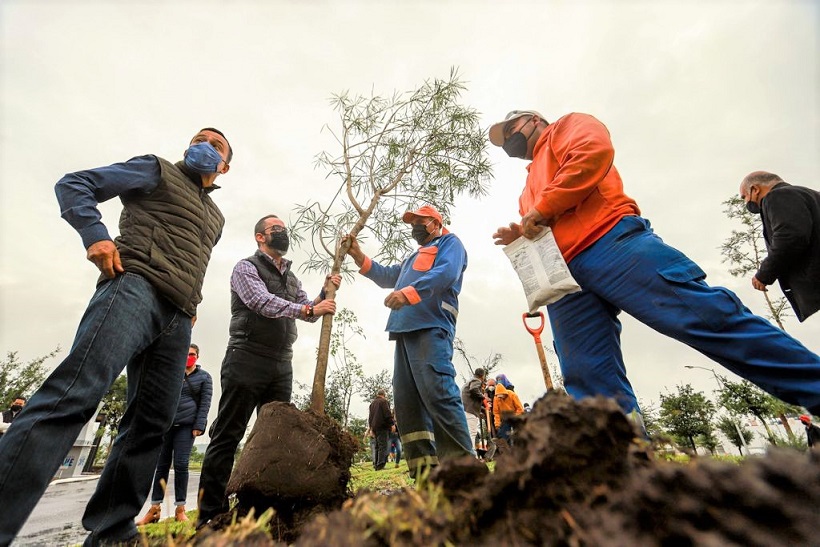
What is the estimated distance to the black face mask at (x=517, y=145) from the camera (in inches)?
116

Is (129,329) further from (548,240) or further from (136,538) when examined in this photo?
(548,240)

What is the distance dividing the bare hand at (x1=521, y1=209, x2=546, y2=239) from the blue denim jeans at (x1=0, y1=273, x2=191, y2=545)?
91.0 inches

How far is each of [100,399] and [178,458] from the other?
4068 millimetres

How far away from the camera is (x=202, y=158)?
2902mm

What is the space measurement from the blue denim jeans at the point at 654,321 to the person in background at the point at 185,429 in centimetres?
468

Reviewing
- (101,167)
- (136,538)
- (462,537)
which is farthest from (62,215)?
(462,537)

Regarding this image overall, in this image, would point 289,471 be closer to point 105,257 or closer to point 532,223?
point 105,257

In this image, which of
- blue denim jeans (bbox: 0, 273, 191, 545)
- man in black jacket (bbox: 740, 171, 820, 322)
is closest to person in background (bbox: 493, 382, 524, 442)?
man in black jacket (bbox: 740, 171, 820, 322)

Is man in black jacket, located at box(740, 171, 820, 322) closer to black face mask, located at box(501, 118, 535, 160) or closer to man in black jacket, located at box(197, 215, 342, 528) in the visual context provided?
black face mask, located at box(501, 118, 535, 160)

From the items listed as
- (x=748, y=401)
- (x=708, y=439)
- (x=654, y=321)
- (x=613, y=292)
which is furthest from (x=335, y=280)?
(x=708, y=439)

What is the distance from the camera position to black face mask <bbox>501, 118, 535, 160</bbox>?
2953mm

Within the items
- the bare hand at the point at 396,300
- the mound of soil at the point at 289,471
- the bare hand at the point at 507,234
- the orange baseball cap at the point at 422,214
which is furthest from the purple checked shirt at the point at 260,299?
the bare hand at the point at 507,234

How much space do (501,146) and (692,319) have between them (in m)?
1.94

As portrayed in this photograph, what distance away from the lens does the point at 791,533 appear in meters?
0.47
